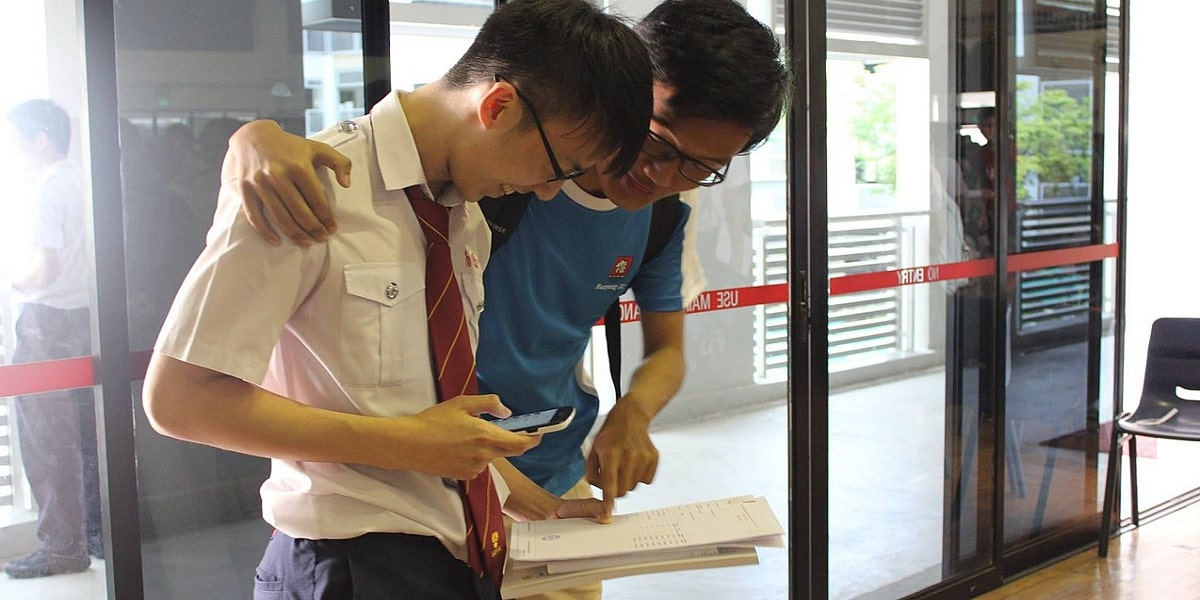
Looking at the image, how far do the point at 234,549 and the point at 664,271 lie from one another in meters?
1.31

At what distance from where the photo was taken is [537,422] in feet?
3.99

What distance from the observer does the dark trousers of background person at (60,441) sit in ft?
7.12

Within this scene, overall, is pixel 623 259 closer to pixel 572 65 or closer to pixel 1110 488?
pixel 572 65

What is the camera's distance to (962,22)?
399cm

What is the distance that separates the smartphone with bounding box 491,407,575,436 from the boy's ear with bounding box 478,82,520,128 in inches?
12.4

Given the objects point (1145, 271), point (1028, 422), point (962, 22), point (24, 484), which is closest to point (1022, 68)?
point (962, 22)

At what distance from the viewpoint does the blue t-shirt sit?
5.22 ft

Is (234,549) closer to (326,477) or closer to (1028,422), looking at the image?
(326,477)

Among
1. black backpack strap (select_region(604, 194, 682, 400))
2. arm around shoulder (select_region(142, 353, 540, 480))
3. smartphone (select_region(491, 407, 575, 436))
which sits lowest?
smartphone (select_region(491, 407, 575, 436))

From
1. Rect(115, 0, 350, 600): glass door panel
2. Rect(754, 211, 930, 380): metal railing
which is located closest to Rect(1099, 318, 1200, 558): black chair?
Rect(754, 211, 930, 380): metal railing

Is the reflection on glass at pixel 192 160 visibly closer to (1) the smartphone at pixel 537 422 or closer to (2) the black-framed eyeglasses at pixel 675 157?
(2) the black-framed eyeglasses at pixel 675 157

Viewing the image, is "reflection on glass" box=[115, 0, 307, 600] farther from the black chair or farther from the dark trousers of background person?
the black chair

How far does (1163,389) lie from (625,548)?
3850mm

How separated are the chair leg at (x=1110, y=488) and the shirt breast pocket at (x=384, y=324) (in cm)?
382
